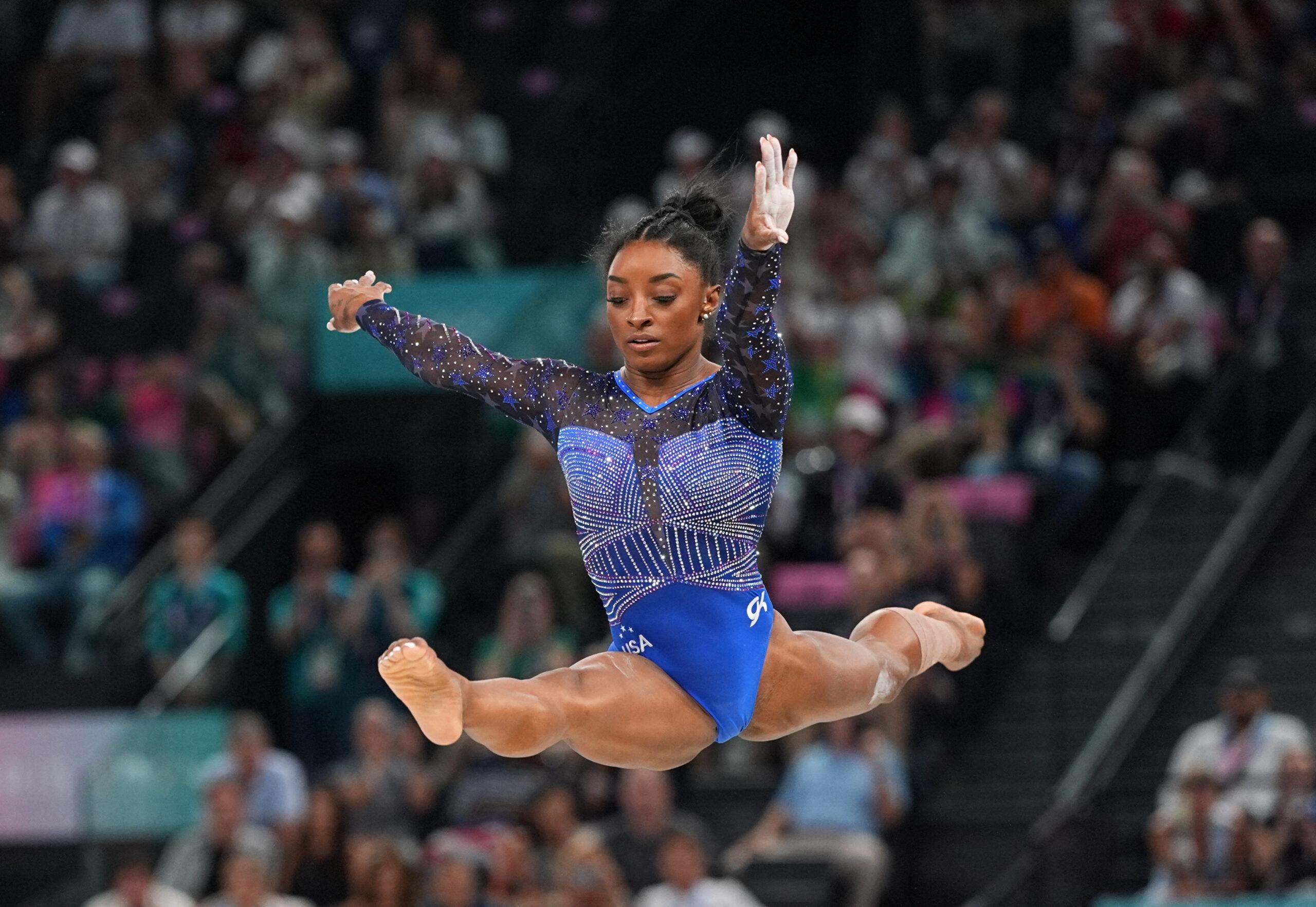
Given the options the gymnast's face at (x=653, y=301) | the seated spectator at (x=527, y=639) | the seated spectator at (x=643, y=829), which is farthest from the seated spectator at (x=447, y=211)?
the gymnast's face at (x=653, y=301)

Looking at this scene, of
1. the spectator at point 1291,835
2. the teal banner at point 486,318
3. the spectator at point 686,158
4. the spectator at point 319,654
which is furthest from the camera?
the spectator at point 686,158

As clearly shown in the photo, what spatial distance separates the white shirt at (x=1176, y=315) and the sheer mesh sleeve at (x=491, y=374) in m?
6.48

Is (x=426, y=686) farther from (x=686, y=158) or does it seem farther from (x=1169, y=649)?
(x=686, y=158)

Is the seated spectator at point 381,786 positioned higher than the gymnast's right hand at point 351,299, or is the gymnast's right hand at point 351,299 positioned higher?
the gymnast's right hand at point 351,299

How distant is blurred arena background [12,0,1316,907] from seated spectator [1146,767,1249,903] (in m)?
0.02

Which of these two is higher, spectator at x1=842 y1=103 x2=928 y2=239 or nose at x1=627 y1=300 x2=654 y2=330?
spectator at x1=842 y1=103 x2=928 y2=239

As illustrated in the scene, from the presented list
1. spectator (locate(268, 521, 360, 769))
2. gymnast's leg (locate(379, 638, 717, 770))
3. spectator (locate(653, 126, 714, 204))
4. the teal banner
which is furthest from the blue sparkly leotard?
spectator (locate(653, 126, 714, 204))

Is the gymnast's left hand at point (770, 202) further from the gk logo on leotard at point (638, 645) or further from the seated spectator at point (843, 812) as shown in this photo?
the seated spectator at point (843, 812)

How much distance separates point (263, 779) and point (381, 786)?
66 cm

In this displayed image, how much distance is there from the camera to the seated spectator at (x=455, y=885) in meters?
10.1

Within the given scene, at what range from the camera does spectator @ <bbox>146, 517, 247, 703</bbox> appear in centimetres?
1215

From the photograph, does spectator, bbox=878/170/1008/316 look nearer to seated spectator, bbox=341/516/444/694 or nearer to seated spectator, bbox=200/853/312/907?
seated spectator, bbox=341/516/444/694

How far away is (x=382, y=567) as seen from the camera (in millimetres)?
11742

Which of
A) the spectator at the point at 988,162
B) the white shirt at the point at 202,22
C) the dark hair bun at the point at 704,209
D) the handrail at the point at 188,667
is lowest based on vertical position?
the handrail at the point at 188,667
